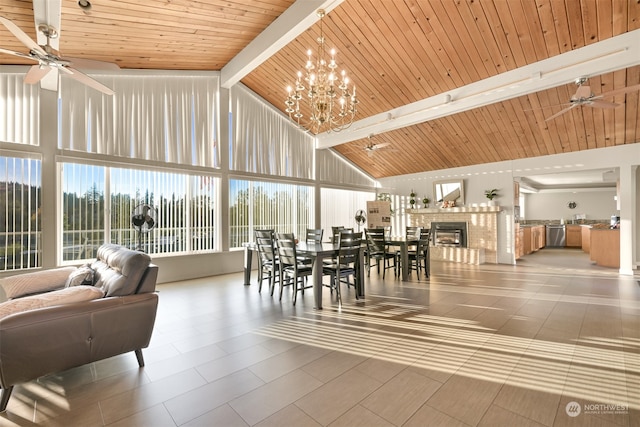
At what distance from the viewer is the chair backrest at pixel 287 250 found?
4281mm

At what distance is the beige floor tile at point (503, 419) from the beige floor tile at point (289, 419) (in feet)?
3.32

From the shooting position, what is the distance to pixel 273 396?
6.70ft

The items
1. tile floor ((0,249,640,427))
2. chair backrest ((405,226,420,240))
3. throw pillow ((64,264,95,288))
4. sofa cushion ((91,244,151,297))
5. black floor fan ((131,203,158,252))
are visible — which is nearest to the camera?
tile floor ((0,249,640,427))

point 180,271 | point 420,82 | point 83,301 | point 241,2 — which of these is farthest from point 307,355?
point 420,82

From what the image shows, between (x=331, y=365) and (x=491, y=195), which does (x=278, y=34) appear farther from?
(x=491, y=195)

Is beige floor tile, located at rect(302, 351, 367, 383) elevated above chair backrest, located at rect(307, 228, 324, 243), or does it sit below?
below

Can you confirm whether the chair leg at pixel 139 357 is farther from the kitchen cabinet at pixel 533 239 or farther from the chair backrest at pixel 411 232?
the kitchen cabinet at pixel 533 239

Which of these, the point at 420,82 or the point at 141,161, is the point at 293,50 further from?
the point at 141,161

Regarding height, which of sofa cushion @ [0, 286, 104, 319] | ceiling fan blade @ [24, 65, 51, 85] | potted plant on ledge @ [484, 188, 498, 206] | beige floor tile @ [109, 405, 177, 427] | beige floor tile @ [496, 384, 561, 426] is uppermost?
ceiling fan blade @ [24, 65, 51, 85]

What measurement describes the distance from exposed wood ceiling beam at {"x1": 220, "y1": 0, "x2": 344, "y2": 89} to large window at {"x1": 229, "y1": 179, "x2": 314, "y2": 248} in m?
2.45

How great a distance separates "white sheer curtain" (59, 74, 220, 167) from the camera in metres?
4.91

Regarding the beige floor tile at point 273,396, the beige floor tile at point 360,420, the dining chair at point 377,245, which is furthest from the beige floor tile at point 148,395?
the dining chair at point 377,245

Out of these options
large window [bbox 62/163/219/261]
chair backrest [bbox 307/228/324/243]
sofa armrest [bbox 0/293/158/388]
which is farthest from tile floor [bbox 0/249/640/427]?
chair backrest [bbox 307/228/324/243]

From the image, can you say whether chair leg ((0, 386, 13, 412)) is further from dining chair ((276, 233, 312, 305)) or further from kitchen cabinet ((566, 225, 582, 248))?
kitchen cabinet ((566, 225, 582, 248))
